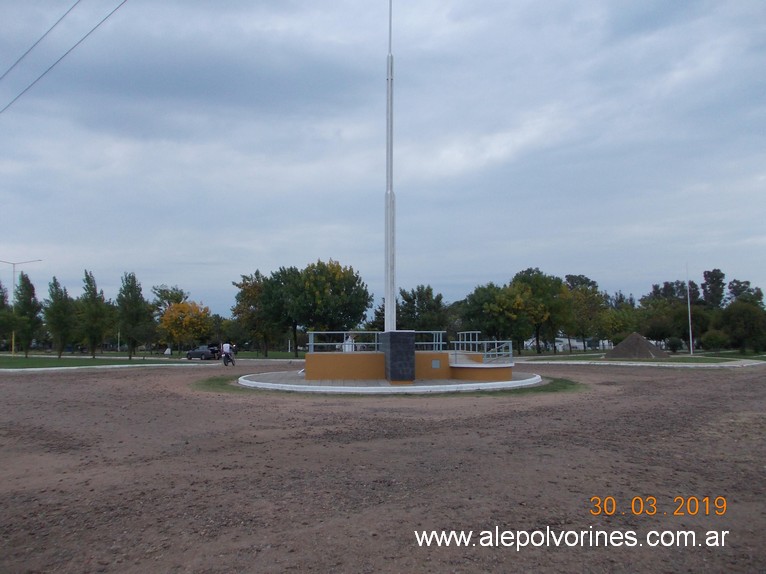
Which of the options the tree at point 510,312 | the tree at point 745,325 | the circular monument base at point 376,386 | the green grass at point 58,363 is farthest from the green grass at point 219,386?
the tree at point 745,325

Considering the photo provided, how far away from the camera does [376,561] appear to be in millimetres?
4688

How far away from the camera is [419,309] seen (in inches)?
2116

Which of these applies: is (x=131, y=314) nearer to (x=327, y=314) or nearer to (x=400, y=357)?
(x=327, y=314)

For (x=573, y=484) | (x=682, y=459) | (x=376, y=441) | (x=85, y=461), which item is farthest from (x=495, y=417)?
(x=85, y=461)

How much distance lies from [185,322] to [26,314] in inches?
603

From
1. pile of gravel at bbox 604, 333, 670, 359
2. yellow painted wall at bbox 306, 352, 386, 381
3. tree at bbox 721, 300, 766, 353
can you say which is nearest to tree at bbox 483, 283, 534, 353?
pile of gravel at bbox 604, 333, 670, 359

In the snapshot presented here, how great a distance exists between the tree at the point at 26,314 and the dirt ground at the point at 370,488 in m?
44.2

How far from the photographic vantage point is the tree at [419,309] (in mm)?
53125

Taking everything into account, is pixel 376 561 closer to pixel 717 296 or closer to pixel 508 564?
pixel 508 564

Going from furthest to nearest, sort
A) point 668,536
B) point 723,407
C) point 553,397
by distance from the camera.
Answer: point 553,397 < point 723,407 < point 668,536

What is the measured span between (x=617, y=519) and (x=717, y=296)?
432 feet

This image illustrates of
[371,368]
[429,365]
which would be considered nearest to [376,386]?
[371,368]

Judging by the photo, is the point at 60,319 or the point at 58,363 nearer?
the point at 58,363

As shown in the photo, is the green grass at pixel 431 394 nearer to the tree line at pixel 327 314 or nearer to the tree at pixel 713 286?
the tree line at pixel 327 314
